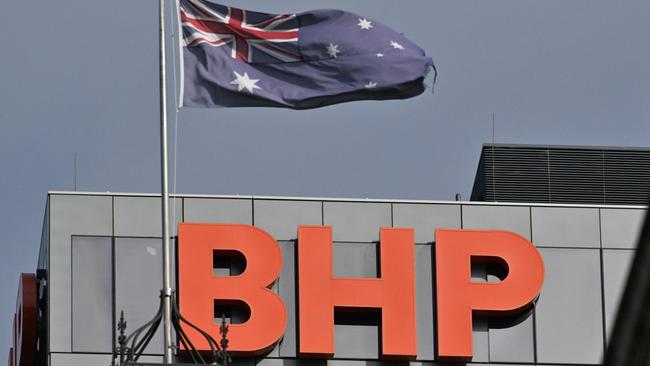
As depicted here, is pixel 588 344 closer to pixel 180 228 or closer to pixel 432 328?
pixel 432 328

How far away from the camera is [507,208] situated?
52.3m

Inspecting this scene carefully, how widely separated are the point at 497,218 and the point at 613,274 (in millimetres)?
3095

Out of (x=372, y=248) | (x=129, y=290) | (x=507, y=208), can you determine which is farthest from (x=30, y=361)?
(x=507, y=208)

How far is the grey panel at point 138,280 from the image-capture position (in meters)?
48.8

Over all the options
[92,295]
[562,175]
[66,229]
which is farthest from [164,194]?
[562,175]

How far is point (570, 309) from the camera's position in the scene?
5153 cm

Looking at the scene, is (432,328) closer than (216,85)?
No

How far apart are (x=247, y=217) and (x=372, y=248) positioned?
3.04m

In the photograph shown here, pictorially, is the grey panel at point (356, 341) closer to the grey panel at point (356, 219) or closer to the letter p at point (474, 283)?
the letter p at point (474, 283)

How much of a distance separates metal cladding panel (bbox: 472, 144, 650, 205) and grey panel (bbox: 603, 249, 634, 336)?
16.2 feet

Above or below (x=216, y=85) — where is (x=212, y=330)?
below

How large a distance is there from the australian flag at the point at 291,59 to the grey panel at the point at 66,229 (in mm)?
10867

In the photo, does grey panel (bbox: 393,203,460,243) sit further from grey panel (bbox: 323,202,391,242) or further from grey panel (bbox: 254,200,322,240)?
grey panel (bbox: 254,200,322,240)

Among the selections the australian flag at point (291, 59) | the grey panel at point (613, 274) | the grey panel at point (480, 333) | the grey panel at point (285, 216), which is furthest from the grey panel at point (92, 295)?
the grey panel at point (613, 274)
